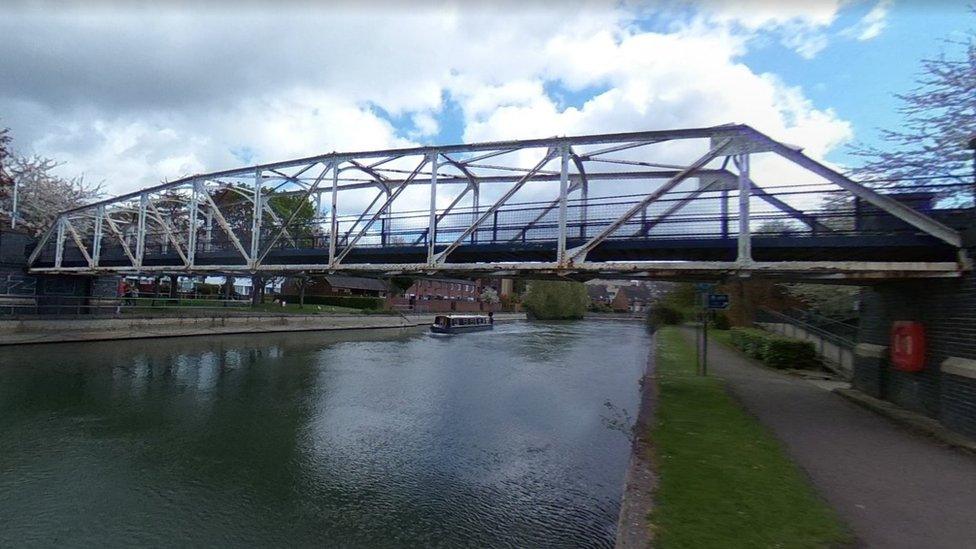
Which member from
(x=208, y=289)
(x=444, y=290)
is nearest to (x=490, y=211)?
(x=208, y=289)

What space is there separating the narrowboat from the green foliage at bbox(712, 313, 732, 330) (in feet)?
70.5

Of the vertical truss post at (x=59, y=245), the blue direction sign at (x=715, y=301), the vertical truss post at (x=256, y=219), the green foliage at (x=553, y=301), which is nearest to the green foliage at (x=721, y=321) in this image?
the blue direction sign at (x=715, y=301)

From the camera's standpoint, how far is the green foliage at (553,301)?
3327 inches

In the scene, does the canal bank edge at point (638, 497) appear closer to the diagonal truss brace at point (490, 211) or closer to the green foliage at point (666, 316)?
the diagonal truss brace at point (490, 211)

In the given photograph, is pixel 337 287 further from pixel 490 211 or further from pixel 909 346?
pixel 909 346

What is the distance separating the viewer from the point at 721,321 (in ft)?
156

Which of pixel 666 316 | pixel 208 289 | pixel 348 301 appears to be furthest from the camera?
pixel 666 316

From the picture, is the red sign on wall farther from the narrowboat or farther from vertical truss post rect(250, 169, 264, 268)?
the narrowboat

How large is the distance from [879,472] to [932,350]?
3.96 m

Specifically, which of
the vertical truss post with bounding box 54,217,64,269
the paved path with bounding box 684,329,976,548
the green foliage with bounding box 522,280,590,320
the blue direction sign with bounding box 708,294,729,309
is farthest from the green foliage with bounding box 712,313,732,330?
the vertical truss post with bounding box 54,217,64,269

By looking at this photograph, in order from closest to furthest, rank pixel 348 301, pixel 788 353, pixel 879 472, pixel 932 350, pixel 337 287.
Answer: pixel 879 472 → pixel 932 350 → pixel 788 353 → pixel 348 301 → pixel 337 287

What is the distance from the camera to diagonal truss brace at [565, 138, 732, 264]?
35.3 feet

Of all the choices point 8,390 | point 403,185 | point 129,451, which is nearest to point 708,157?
point 403,185

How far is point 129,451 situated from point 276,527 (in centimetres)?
533
